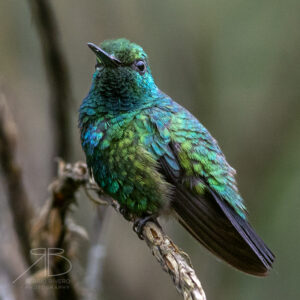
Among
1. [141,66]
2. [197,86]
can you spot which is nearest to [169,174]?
[141,66]

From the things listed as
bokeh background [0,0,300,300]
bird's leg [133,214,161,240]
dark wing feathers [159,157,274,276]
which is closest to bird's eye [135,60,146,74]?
dark wing feathers [159,157,274,276]

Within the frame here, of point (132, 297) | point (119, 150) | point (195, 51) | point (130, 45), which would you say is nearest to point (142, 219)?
point (119, 150)

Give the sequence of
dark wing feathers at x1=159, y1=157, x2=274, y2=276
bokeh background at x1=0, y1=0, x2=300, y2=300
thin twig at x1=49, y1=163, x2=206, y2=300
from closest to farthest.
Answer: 1. thin twig at x1=49, y1=163, x2=206, y2=300
2. dark wing feathers at x1=159, y1=157, x2=274, y2=276
3. bokeh background at x1=0, y1=0, x2=300, y2=300

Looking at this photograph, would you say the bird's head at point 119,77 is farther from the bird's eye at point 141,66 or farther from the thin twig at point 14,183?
the thin twig at point 14,183

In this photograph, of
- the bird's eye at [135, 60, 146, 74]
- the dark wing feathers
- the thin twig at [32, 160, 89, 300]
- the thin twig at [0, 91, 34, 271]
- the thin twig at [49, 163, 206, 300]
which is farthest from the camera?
the bird's eye at [135, 60, 146, 74]

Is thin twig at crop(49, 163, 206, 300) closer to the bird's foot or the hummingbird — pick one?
the bird's foot

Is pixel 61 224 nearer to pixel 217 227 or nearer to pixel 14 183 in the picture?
pixel 14 183
